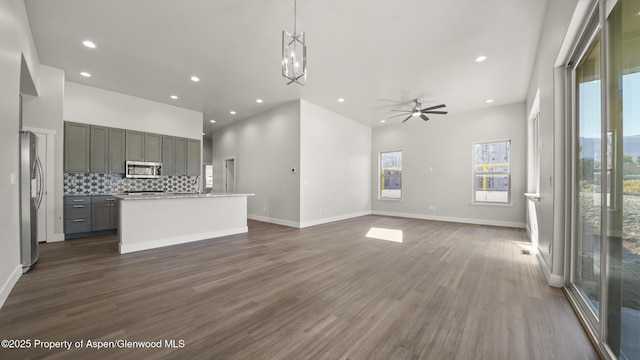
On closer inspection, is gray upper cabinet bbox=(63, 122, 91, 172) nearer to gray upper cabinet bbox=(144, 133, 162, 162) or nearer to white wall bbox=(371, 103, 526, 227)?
gray upper cabinet bbox=(144, 133, 162, 162)

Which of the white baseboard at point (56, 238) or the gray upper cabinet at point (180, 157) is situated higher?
the gray upper cabinet at point (180, 157)

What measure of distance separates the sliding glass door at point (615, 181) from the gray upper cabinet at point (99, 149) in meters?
7.86

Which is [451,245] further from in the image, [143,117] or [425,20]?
[143,117]

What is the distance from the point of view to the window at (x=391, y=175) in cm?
838

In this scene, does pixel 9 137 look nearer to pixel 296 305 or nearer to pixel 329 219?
pixel 296 305

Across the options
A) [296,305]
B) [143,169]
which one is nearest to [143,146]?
[143,169]

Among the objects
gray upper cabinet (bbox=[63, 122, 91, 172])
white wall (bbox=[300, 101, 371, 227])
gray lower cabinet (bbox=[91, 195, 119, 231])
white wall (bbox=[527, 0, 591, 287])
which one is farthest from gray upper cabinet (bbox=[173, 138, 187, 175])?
white wall (bbox=[527, 0, 591, 287])

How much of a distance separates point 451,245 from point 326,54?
410 cm

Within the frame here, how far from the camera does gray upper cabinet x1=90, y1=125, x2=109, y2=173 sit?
527 cm

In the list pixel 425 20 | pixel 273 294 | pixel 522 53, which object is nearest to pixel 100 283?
pixel 273 294

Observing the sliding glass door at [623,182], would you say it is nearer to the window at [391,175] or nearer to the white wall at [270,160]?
the white wall at [270,160]

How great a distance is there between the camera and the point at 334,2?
2.77m

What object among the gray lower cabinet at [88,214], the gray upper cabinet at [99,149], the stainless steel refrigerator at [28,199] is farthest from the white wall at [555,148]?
the gray upper cabinet at [99,149]

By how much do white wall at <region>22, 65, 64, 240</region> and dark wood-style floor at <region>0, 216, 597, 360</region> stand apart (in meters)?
1.08
